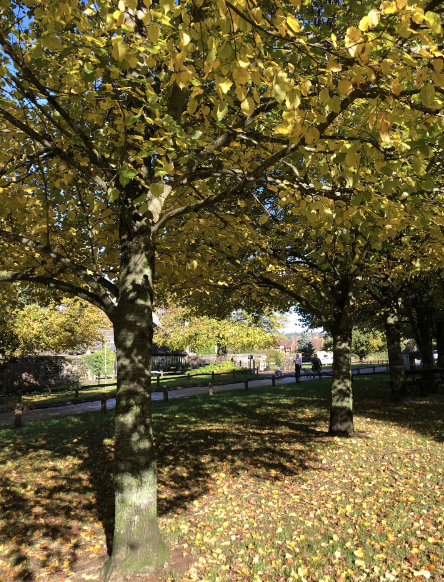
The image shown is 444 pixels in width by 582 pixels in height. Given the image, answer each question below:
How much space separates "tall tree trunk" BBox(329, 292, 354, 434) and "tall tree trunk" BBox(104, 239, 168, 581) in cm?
564

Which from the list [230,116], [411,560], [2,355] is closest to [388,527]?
[411,560]

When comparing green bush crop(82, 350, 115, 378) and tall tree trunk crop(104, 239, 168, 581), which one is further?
green bush crop(82, 350, 115, 378)

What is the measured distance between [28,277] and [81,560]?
10.6 ft

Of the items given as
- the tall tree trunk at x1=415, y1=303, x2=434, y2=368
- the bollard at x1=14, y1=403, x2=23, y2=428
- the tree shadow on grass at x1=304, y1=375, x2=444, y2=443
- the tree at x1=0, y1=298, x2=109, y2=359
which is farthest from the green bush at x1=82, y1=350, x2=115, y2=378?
the tall tree trunk at x1=415, y1=303, x2=434, y2=368

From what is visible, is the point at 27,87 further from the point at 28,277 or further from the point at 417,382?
the point at 417,382

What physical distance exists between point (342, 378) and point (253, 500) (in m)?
3.95

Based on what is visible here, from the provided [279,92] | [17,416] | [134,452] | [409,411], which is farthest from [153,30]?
[409,411]

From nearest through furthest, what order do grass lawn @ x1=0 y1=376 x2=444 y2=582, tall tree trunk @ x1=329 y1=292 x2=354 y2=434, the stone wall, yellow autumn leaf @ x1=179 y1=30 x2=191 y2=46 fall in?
yellow autumn leaf @ x1=179 y1=30 x2=191 y2=46 → grass lawn @ x1=0 y1=376 x2=444 y2=582 → tall tree trunk @ x1=329 y1=292 x2=354 y2=434 → the stone wall

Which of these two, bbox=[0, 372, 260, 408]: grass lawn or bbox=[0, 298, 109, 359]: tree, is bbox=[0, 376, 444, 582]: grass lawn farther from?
bbox=[0, 298, 109, 359]: tree

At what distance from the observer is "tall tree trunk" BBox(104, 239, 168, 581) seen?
3.77 meters

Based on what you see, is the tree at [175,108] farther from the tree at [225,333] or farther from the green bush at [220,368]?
the green bush at [220,368]

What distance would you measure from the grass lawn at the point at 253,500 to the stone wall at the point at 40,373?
1483 cm

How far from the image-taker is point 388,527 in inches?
175

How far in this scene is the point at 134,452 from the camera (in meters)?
3.81
